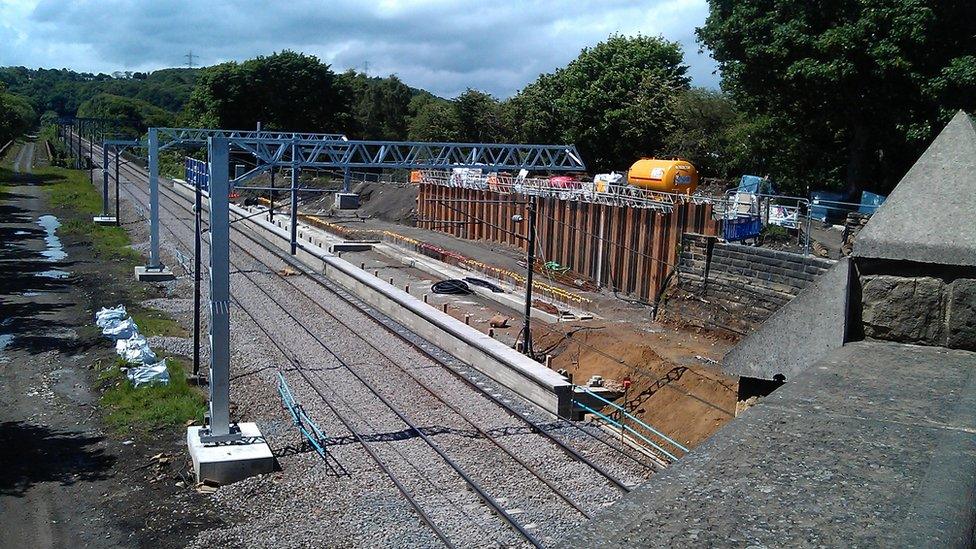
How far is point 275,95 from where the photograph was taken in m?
80.4

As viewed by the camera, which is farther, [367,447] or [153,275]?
[153,275]

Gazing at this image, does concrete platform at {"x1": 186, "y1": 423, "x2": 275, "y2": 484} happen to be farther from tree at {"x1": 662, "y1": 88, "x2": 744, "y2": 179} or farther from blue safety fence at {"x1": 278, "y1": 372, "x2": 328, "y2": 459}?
tree at {"x1": 662, "y1": 88, "x2": 744, "y2": 179}

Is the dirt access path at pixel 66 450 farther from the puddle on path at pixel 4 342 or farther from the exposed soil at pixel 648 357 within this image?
the exposed soil at pixel 648 357

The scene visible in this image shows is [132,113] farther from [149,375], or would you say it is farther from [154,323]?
[149,375]

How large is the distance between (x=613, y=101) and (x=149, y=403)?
4139cm

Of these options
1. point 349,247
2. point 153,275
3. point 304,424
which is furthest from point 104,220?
point 304,424

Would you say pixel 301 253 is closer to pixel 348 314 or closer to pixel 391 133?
pixel 348 314

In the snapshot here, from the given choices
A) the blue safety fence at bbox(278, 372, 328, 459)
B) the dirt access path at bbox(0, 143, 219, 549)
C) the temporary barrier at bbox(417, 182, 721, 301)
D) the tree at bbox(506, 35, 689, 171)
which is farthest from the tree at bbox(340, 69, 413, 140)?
the blue safety fence at bbox(278, 372, 328, 459)

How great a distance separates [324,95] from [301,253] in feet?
154

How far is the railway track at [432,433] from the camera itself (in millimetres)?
12086

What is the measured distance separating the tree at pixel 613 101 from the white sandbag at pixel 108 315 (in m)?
33.8

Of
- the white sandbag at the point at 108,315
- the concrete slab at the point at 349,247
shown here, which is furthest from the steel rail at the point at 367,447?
the concrete slab at the point at 349,247

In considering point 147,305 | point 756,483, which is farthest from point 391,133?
point 756,483

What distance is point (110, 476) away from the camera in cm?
1395
